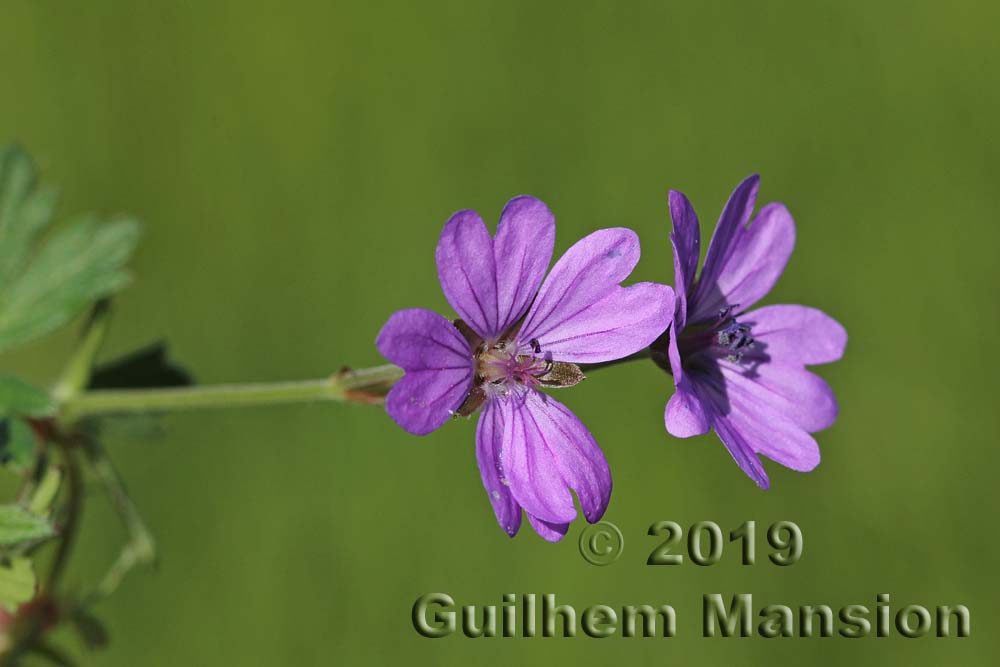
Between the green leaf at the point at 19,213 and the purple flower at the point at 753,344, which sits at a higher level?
the green leaf at the point at 19,213

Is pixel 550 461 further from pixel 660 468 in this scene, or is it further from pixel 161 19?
pixel 161 19

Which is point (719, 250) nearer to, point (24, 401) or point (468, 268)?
point (468, 268)

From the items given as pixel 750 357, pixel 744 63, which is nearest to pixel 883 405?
pixel 744 63

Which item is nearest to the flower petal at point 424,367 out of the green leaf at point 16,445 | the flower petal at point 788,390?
the flower petal at point 788,390

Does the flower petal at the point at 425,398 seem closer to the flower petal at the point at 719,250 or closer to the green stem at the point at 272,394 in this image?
the green stem at the point at 272,394

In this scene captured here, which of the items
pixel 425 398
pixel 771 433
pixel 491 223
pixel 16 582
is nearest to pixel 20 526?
pixel 16 582

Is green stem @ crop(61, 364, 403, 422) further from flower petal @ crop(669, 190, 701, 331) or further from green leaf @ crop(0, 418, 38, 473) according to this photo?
flower petal @ crop(669, 190, 701, 331)
